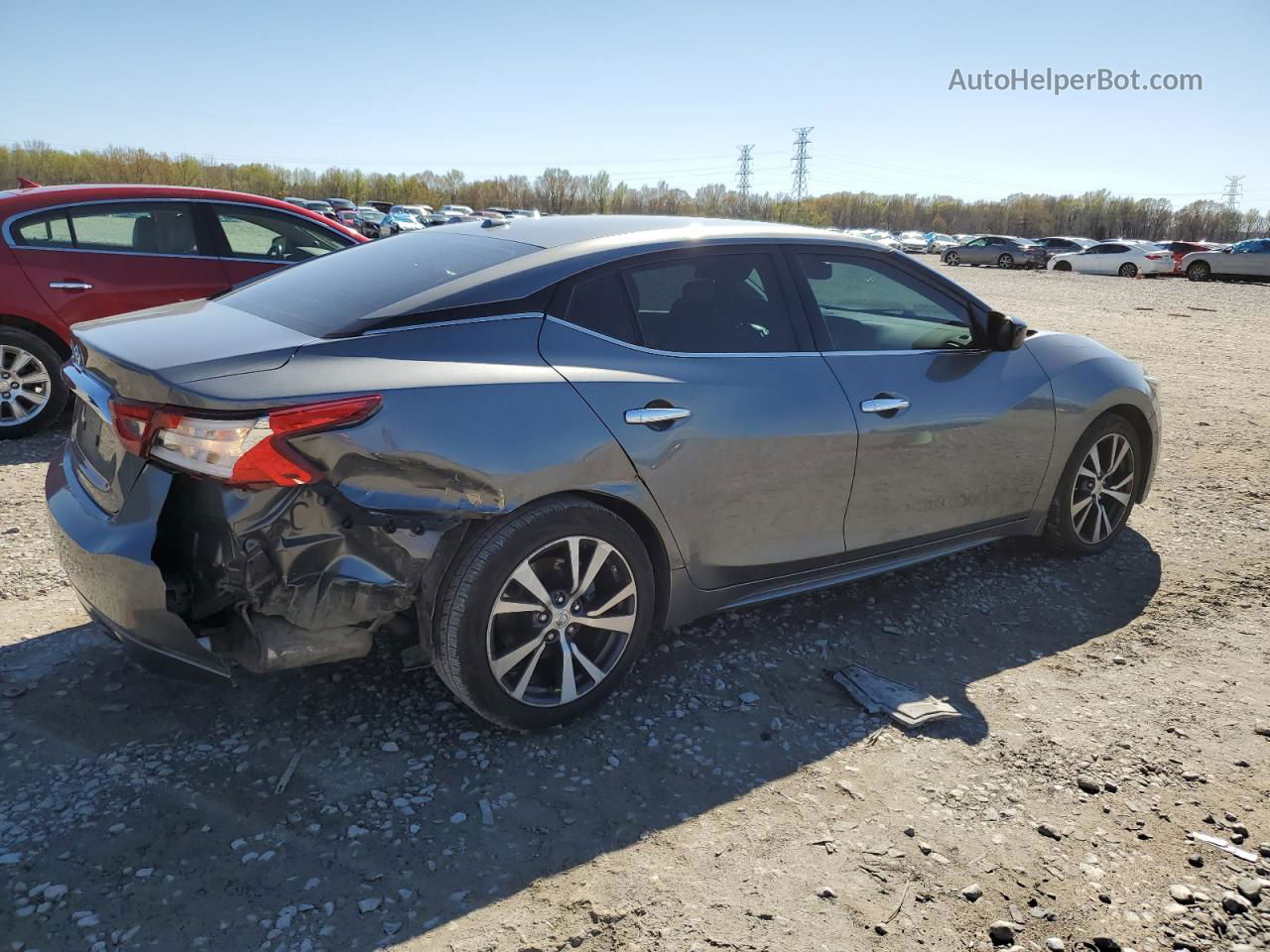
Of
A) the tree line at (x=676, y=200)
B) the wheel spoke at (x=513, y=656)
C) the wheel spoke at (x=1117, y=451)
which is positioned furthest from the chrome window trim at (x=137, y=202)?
the tree line at (x=676, y=200)

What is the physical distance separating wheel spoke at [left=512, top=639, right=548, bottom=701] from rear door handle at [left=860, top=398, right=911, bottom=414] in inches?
62.5

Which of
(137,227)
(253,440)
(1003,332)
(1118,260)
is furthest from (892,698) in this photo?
(1118,260)

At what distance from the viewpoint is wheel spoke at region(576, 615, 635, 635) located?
10.1 ft

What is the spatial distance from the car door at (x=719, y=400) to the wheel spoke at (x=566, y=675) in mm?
550

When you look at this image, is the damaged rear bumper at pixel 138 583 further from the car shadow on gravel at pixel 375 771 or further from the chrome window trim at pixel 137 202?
the chrome window trim at pixel 137 202

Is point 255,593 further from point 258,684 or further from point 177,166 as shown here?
point 177,166

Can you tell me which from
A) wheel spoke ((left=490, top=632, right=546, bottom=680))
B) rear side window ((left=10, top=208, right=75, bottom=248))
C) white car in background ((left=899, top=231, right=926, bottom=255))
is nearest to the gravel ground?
wheel spoke ((left=490, top=632, right=546, bottom=680))

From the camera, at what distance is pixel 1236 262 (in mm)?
32625

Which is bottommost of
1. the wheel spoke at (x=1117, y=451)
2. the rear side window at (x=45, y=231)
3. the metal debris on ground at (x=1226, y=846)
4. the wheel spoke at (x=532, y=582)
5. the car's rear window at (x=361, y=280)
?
the metal debris on ground at (x=1226, y=846)

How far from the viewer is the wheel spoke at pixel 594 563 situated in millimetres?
3031

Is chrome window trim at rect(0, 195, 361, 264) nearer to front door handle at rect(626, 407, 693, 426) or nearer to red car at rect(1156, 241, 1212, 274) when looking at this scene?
front door handle at rect(626, 407, 693, 426)

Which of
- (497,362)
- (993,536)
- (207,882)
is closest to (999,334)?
(993,536)

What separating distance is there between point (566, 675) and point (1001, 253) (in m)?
44.6

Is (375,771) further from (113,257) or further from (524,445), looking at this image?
(113,257)
